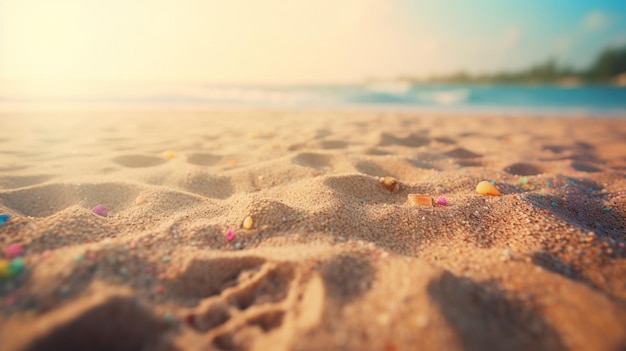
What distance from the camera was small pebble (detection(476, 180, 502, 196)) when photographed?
1.67 m

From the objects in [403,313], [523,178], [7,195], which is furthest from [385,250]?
[7,195]

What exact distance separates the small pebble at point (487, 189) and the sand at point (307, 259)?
0.31ft

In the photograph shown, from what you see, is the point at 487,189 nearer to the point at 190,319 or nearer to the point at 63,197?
the point at 190,319

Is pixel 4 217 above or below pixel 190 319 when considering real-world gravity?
above

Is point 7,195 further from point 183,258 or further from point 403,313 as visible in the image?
point 403,313

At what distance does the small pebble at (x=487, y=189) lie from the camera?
65.7 inches

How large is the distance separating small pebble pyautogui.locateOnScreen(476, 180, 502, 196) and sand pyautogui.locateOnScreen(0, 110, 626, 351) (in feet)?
0.31

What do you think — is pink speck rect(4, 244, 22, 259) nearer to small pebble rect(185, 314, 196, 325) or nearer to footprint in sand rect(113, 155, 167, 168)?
small pebble rect(185, 314, 196, 325)

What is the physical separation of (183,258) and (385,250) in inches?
28.4

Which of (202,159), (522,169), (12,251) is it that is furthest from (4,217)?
(522,169)

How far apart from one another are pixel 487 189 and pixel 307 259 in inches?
45.6

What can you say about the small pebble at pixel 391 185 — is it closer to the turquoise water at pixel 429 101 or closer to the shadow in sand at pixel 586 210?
the shadow in sand at pixel 586 210

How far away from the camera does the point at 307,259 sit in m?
1.07

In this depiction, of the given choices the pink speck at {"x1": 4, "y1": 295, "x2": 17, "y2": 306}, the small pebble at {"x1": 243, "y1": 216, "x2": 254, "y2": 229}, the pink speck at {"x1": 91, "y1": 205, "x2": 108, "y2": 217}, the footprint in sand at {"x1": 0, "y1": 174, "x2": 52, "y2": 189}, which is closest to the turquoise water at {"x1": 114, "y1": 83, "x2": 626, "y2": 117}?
the footprint in sand at {"x1": 0, "y1": 174, "x2": 52, "y2": 189}
